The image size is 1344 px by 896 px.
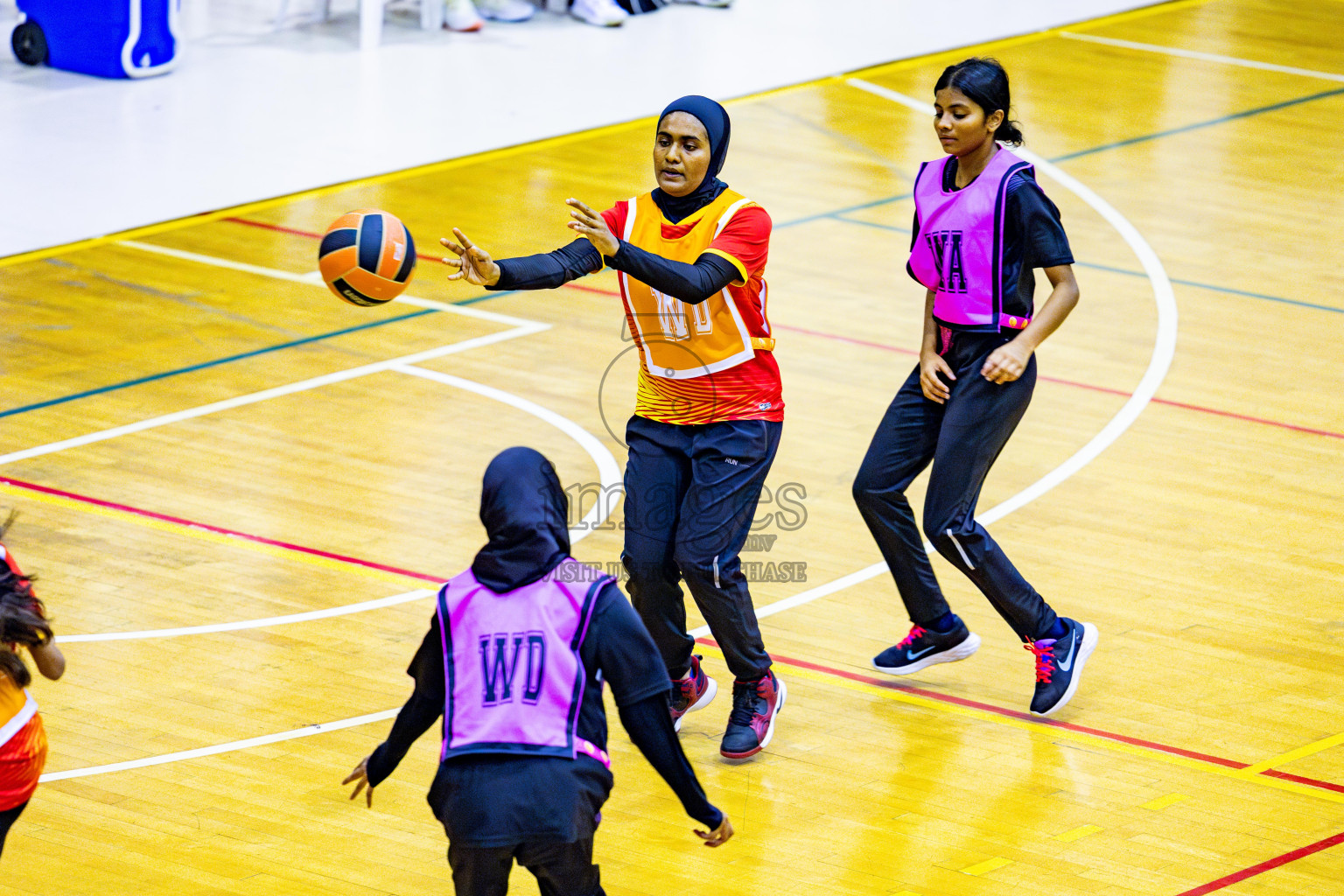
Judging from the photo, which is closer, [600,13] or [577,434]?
[577,434]

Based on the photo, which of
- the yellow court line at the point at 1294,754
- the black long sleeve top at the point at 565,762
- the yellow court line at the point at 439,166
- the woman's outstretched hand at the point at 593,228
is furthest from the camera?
the yellow court line at the point at 439,166

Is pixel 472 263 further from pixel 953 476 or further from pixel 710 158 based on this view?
pixel 953 476

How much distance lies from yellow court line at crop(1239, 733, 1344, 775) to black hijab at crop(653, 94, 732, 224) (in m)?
2.70

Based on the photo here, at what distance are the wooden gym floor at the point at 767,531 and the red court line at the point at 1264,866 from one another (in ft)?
0.05

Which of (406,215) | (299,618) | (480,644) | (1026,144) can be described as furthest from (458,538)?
(1026,144)

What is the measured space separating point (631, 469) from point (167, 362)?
194 inches

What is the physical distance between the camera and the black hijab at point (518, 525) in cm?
427

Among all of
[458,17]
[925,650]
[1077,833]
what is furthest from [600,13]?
[1077,833]

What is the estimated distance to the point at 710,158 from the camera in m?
6.07

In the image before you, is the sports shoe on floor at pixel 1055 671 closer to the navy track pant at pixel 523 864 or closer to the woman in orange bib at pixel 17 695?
the navy track pant at pixel 523 864

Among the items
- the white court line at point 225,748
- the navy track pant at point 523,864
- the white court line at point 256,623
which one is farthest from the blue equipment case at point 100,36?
the navy track pant at point 523,864

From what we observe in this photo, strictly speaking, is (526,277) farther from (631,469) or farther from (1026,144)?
(1026,144)

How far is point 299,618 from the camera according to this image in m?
7.57

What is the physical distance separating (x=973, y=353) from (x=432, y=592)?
256 centimetres
